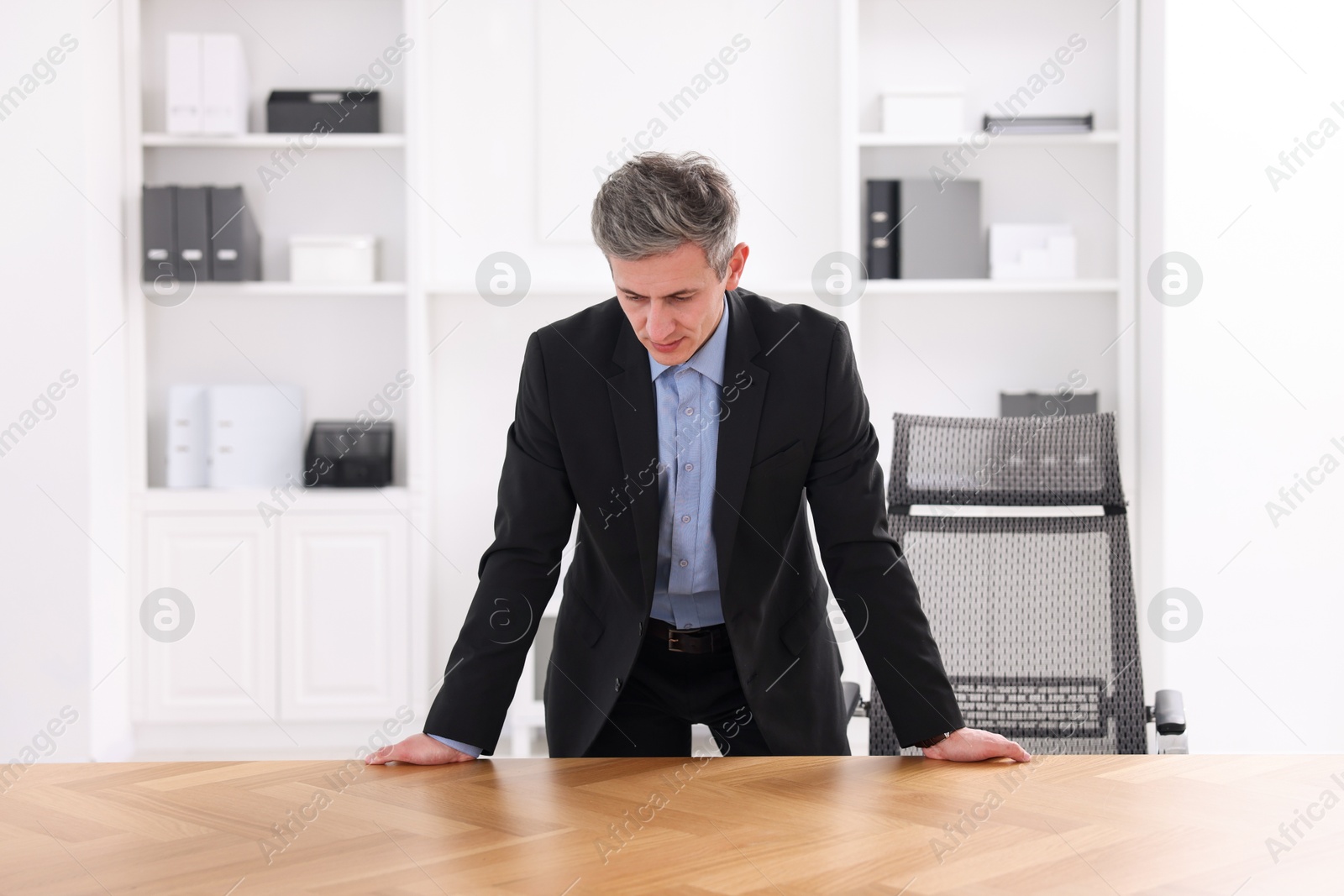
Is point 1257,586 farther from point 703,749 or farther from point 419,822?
point 419,822

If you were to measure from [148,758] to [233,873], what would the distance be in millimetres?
2743

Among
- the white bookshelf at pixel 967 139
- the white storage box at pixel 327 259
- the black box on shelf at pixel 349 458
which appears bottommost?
the black box on shelf at pixel 349 458

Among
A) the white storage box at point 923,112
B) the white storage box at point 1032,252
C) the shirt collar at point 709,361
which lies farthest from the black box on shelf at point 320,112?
the shirt collar at point 709,361

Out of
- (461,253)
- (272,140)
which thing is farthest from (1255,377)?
(272,140)

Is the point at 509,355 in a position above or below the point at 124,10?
below

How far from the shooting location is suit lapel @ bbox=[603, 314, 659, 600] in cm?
149

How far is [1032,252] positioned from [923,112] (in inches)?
22.6

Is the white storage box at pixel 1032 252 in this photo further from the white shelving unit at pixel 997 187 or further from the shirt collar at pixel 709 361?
the shirt collar at pixel 709 361

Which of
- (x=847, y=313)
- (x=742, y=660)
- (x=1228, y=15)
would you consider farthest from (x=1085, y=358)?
(x=742, y=660)

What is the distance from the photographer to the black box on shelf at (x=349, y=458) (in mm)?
3330

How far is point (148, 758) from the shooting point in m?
3.29

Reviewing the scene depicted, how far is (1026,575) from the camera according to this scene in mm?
1892

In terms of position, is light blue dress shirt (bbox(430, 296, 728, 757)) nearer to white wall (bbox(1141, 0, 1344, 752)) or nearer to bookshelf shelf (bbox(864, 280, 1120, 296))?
bookshelf shelf (bbox(864, 280, 1120, 296))

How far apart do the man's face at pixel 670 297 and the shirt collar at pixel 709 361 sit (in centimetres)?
8
